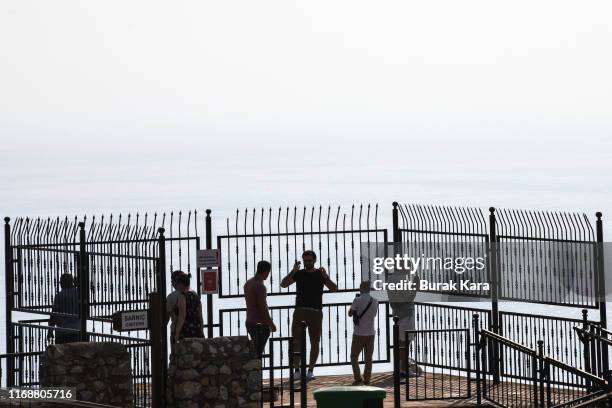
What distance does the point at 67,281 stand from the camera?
26.5m

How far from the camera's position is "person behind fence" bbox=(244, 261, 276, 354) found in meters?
26.8

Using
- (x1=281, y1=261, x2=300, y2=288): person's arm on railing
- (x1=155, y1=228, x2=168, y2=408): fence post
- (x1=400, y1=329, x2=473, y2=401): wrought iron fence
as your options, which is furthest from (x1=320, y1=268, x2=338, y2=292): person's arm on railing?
(x1=155, y1=228, x2=168, y2=408): fence post

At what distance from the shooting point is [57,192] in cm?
12688

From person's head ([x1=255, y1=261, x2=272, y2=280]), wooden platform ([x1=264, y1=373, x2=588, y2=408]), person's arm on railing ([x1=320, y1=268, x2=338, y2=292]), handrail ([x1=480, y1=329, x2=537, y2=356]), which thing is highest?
person's head ([x1=255, y1=261, x2=272, y2=280])

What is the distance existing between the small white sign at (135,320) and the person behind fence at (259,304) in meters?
2.33

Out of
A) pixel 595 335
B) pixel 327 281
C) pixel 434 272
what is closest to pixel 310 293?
pixel 327 281

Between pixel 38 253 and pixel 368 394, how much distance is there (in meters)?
6.60

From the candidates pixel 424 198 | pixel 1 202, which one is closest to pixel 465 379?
pixel 424 198

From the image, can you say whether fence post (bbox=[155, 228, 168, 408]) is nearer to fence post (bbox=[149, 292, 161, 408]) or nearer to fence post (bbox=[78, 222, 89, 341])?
fence post (bbox=[149, 292, 161, 408])

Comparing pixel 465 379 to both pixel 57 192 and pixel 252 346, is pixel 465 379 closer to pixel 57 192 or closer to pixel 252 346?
pixel 252 346

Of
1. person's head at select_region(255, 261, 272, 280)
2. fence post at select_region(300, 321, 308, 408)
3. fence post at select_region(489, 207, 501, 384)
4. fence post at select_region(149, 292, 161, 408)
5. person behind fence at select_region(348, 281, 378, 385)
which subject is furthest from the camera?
fence post at select_region(489, 207, 501, 384)

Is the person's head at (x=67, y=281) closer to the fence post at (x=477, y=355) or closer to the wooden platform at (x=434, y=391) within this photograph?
the wooden platform at (x=434, y=391)

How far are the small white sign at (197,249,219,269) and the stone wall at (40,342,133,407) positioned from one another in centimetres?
335

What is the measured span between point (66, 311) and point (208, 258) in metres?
2.39
